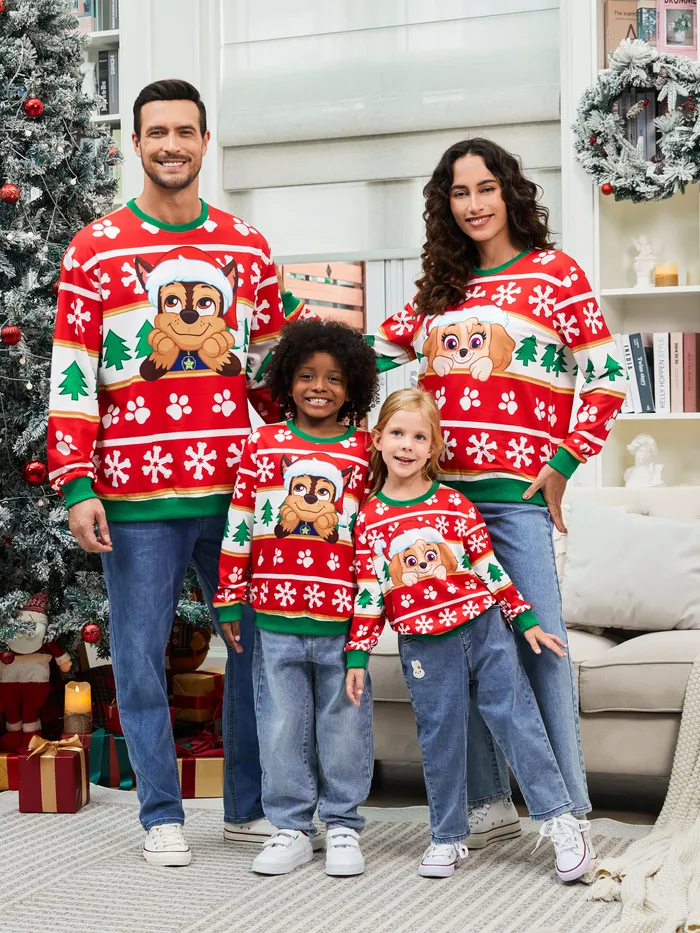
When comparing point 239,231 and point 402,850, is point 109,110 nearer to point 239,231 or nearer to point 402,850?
point 239,231

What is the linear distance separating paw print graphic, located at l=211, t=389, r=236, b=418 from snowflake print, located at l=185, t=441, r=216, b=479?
0.07m

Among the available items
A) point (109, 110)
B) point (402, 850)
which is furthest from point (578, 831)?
point (109, 110)

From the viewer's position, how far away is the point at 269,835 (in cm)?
228

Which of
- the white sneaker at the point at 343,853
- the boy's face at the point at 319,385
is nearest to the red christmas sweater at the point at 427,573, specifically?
the boy's face at the point at 319,385

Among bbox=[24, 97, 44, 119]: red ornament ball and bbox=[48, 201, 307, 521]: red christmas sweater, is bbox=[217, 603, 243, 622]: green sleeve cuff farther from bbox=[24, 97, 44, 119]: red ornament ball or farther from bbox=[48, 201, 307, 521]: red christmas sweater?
bbox=[24, 97, 44, 119]: red ornament ball

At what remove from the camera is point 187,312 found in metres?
2.13

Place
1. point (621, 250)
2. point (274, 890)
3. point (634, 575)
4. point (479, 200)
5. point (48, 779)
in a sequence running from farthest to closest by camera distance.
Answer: point (621, 250), point (634, 575), point (48, 779), point (479, 200), point (274, 890)

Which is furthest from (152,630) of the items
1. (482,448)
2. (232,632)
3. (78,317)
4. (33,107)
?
(33,107)

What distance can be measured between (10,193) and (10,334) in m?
0.33

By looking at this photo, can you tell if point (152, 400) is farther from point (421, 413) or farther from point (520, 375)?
point (520, 375)

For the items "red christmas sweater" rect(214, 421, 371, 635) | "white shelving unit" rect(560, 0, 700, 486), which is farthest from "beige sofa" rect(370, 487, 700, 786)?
"white shelving unit" rect(560, 0, 700, 486)

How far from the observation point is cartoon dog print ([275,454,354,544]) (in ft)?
6.87

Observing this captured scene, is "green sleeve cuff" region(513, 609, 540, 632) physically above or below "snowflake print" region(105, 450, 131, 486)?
below

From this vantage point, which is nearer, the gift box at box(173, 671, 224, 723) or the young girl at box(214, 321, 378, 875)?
the young girl at box(214, 321, 378, 875)
